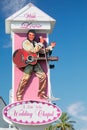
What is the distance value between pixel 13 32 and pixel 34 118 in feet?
19.7

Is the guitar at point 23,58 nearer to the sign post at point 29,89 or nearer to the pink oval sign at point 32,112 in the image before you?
the sign post at point 29,89

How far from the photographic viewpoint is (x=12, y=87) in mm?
25750

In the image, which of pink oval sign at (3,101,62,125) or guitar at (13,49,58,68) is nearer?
pink oval sign at (3,101,62,125)

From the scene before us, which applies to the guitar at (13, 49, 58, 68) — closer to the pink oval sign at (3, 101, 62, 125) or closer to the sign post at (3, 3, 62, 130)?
the sign post at (3, 3, 62, 130)

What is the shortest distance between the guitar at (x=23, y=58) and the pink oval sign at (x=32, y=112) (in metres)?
2.75

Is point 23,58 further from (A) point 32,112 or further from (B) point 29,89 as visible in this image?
(A) point 32,112

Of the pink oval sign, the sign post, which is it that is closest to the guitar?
the sign post

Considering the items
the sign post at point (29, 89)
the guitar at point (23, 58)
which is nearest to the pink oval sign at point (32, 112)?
the sign post at point (29, 89)

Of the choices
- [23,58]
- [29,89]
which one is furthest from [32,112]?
[23,58]

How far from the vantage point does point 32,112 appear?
24.2 meters

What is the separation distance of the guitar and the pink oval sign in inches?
108

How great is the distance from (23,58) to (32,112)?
3.72 metres

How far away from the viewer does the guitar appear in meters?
25.9

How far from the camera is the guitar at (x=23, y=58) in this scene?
25.9 metres
